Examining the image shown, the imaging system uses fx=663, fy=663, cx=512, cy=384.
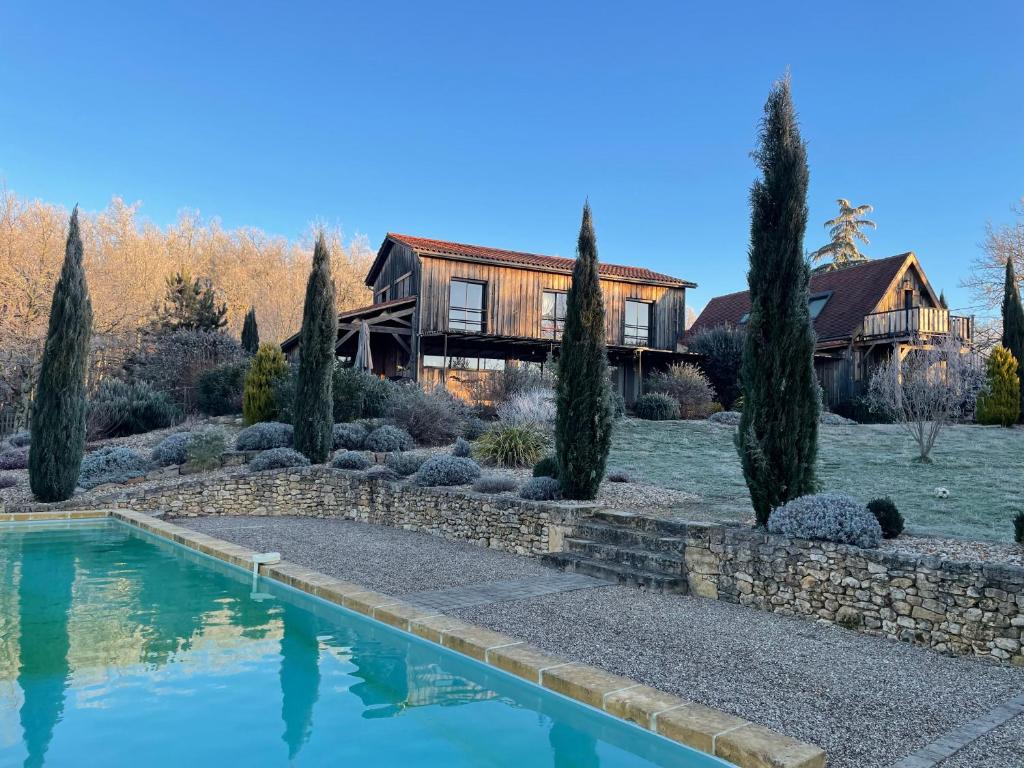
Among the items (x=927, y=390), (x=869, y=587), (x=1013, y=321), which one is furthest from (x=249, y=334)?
(x=1013, y=321)

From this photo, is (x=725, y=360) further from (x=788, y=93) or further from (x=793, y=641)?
(x=793, y=641)

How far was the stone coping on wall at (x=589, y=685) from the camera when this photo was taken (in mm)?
3221

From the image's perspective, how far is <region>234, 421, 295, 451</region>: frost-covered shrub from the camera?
14.3m

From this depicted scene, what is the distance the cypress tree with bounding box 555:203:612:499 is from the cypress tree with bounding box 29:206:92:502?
358 inches

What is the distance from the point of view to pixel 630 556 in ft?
24.3

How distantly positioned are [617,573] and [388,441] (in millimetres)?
8240

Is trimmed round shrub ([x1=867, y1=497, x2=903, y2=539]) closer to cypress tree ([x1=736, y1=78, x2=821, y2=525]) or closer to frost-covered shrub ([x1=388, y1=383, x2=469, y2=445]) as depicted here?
cypress tree ([x1=736, y1=78, x2=821, y2=525])

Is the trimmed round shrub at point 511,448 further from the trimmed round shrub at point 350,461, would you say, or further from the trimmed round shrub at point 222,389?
the trimmed round shrub at point 222,389

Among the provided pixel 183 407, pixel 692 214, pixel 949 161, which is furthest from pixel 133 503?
pixel 949 161

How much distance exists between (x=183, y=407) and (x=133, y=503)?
1070 centimetres

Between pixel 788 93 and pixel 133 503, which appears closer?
pixel 788 93

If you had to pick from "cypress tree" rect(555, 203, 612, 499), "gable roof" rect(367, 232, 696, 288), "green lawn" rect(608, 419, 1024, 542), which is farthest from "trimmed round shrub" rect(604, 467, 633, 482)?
"gable roof" rect(367, 232, 696, 288)

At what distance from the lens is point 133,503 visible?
1205 cm

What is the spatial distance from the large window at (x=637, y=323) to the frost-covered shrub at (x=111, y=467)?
17.5m
